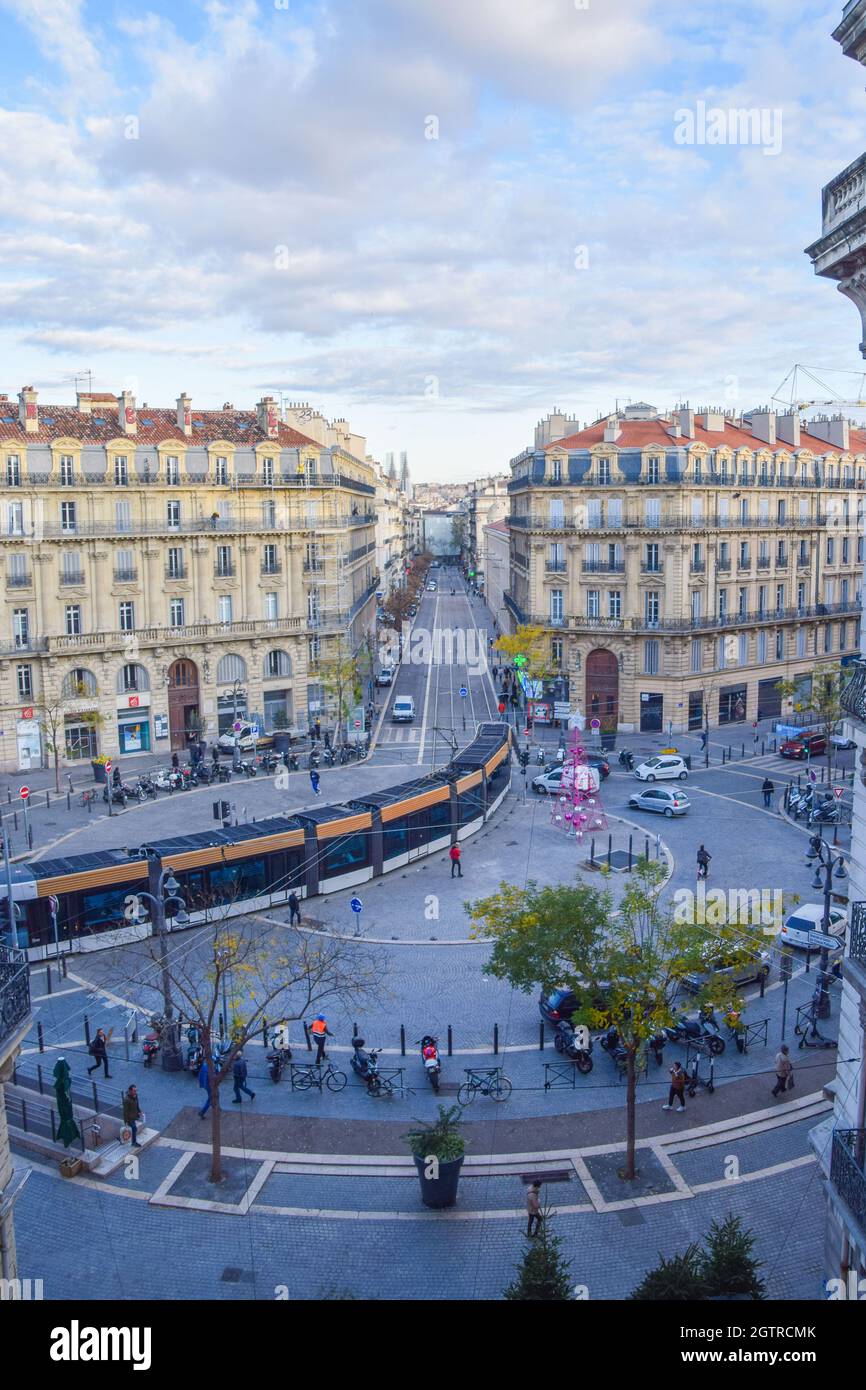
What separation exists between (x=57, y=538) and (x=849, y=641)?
40463mm

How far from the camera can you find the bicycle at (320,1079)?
19.8 m

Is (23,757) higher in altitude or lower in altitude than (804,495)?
lower

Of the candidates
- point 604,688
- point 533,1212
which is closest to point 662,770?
point 604,688

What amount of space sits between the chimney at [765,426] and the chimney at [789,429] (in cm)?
97

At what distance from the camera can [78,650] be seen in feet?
146

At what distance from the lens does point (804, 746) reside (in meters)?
45.6

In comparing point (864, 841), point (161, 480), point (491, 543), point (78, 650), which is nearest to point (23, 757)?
point (78, 650)

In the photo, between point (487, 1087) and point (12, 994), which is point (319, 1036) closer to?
point (487, 1087)

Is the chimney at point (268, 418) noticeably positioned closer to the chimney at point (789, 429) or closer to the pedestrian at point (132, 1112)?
the chimney at point (789, 429)

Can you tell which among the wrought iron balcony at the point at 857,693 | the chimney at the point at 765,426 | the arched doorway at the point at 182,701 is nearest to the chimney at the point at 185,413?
the arched doorway at the point at 182,701

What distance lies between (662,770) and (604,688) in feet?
34.7

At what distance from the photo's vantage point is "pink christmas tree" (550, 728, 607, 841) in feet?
115

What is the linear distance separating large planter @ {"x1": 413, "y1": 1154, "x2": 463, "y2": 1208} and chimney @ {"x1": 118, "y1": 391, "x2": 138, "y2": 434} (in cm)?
3871

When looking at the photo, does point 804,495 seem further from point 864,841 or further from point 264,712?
point 864,841
